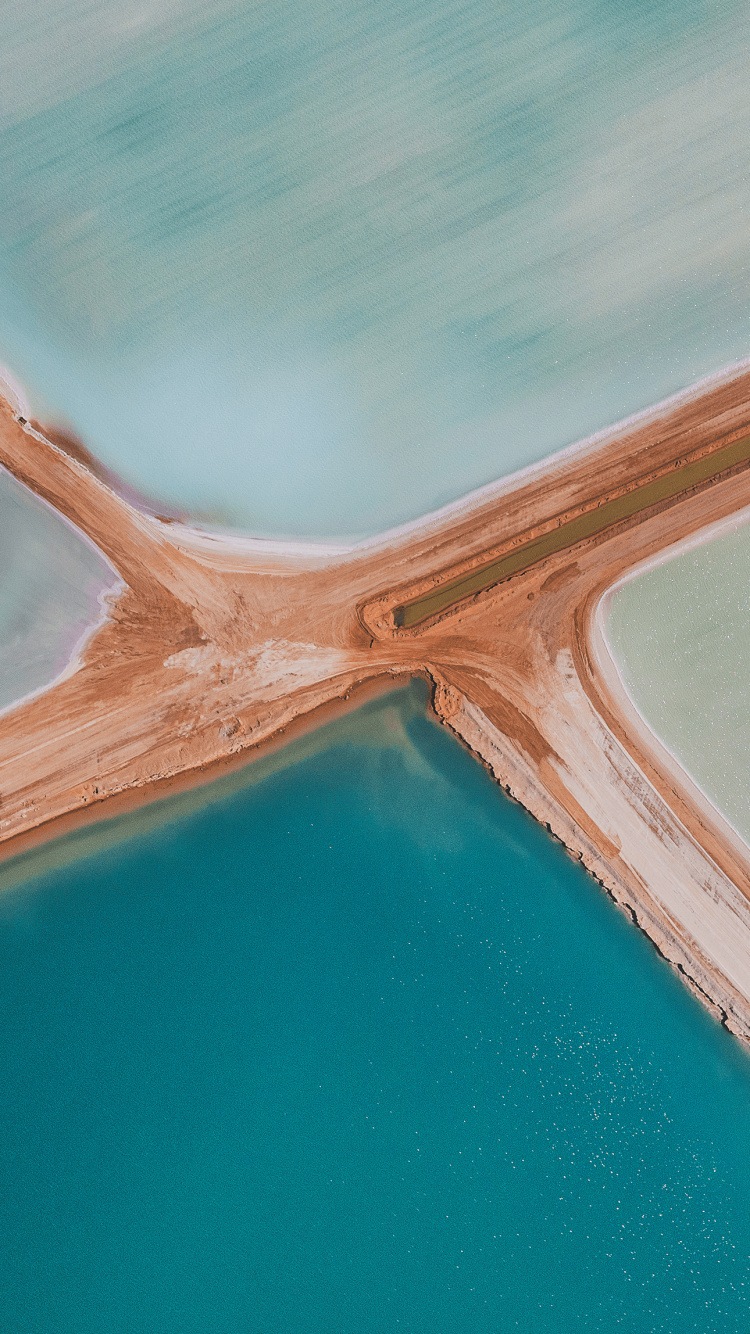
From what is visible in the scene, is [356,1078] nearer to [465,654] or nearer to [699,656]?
[465,654]

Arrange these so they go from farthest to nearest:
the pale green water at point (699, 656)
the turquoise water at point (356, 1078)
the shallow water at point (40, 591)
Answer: the pale green water at point (699, 656) → the shallow water at point (40, 591) → the turquoise water at point (356, 1078)

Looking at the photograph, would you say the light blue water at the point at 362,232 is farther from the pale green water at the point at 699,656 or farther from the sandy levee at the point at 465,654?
the pale green water at the point at 699,656

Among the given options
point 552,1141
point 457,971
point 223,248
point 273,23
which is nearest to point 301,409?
point 223,248

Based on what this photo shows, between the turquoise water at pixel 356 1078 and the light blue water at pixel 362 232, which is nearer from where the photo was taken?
the turquoise water at pixel 356 1078

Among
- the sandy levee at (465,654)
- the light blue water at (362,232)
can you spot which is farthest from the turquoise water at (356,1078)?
the light blue water at (362,232)

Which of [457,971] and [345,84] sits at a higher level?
[345,84]

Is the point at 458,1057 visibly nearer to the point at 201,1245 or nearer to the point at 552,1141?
the point at 552,1141

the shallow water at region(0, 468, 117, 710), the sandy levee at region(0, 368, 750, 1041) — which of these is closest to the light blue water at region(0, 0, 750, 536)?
the sandy levee at region(0, 368, 750, 1041)
